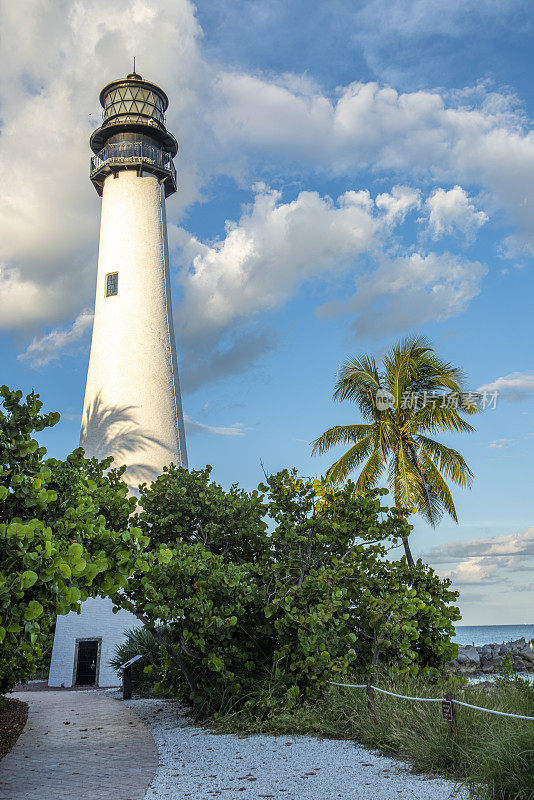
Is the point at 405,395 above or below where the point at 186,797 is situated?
above

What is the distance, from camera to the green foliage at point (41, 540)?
15.6ft

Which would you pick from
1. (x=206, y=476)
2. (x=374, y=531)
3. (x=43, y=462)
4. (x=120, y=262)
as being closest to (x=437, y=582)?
(x=374, y=531)

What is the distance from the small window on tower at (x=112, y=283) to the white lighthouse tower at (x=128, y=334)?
43mm

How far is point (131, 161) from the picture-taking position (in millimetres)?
22844

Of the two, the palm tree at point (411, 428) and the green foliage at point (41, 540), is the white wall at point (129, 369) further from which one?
the green foliage at point (41, 540)

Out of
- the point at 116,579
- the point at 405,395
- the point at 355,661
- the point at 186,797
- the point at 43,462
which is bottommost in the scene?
the point at 186,797

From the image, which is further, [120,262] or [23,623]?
[120,262]

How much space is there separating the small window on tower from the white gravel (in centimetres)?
1619

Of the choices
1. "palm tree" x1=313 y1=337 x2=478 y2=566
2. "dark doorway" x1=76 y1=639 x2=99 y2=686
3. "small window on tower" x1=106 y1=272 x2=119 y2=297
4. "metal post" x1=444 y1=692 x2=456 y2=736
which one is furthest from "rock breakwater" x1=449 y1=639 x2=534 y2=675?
"small window on tower" x1=106 y1=272 x2=119 y2=297

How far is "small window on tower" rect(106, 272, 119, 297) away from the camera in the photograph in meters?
21.7

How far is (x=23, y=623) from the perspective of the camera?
5312 millimetres

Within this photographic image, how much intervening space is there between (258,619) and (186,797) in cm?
437

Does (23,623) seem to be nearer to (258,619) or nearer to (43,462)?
(43,462)

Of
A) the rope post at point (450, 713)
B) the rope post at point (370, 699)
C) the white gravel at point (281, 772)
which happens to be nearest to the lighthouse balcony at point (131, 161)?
the white gravel at point (281, 772)
